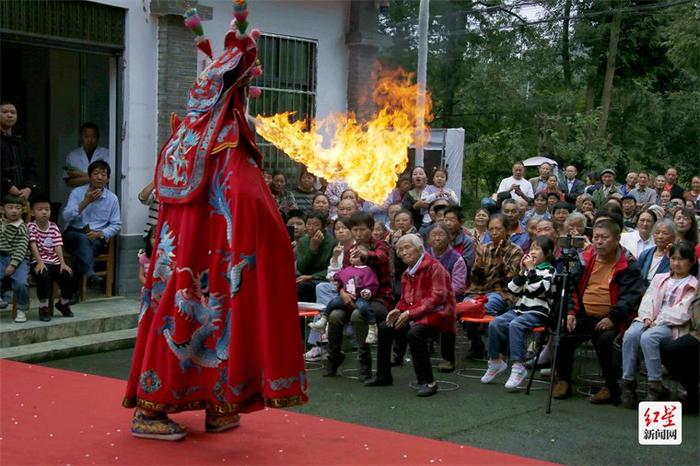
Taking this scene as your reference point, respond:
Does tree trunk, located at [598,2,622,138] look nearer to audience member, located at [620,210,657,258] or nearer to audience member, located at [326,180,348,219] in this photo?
audience member, located at [326,180,348,219]

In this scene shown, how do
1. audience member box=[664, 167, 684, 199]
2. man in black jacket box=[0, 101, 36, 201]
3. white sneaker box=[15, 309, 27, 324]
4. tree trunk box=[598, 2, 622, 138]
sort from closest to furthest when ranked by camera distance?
white sneaker box=[15, 309, 27, 324]
man in black jacket box=[0, 101, 36, 201]
audience member box=[664, 167, 684, 199]
tree trunk box=[598, 2, 622, 138]

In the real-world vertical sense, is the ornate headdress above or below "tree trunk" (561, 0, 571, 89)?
below

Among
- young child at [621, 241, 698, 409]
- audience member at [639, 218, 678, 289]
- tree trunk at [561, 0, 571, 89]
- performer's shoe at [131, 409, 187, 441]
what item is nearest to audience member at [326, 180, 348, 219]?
audience member at [639, 218, 678, 289]

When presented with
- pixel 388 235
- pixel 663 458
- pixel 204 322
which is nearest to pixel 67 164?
pixel 388 235

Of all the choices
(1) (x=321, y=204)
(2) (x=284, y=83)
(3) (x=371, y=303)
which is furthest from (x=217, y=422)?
(2) (x=284, y=83)

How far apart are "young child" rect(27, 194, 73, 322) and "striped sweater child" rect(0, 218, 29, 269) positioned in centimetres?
13

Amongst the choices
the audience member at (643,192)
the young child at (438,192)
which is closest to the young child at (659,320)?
the young child at (438,192)

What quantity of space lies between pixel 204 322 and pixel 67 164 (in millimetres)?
6145

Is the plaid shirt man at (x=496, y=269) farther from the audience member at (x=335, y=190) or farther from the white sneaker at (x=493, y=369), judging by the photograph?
the audience member at (x=335, y=190)

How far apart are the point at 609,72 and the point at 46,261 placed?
16.4m

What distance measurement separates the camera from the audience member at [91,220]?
9.95 metres

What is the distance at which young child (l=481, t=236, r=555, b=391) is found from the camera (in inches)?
307

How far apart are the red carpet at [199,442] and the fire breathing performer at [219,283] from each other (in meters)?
0.21

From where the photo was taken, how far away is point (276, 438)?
18.7 ft
